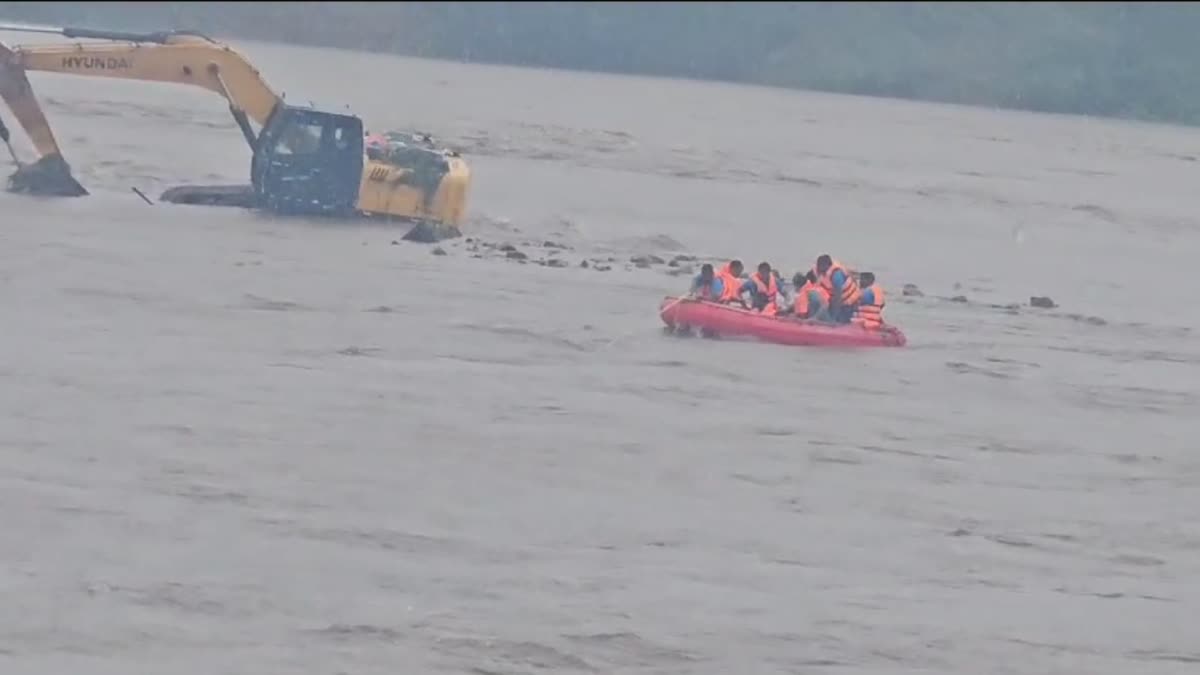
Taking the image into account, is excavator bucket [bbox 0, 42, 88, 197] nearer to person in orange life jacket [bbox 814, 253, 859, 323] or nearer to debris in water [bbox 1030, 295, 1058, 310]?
person in orange life jacket [bbox 814, 253, 859, 323]

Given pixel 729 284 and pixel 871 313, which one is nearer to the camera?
pixel 729 284

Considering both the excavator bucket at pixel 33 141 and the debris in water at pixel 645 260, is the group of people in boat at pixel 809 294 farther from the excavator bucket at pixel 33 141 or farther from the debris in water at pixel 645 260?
the excavator bucket at pixel 33 141

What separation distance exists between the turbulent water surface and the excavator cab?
58 cm

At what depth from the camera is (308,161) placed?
3822cm

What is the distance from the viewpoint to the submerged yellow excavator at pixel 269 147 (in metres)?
36.4

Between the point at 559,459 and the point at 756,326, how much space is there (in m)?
8.07

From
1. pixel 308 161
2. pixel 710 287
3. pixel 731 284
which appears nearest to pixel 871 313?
pixel 731 284

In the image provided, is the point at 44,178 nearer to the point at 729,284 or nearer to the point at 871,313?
the point at 729,284

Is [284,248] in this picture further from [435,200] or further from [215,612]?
[215,612]

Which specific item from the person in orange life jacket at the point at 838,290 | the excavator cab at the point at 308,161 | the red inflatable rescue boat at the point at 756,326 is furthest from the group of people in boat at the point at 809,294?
the excavator cab at the point at 308,161

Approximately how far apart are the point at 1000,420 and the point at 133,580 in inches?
448

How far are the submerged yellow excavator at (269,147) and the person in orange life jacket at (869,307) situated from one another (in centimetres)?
1014

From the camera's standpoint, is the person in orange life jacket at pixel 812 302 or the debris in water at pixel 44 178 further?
the debris in water at pixel 44 178

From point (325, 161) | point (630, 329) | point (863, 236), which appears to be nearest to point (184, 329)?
point (630, 329)
